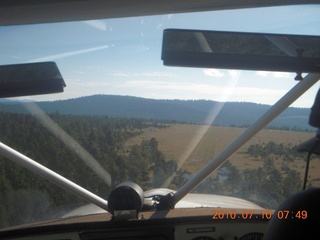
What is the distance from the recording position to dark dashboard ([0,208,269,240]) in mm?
3328

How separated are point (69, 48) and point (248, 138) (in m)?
1.68

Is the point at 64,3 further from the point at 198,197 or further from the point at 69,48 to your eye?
the point at 198,197

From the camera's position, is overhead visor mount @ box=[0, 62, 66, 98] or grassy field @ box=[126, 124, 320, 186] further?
grassy field @ box=[126, 124, 320, 186]

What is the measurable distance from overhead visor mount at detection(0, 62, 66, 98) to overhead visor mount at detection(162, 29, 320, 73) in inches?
30.4

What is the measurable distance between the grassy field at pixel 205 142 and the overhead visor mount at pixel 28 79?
3.46 feet

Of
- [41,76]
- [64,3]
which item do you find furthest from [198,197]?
[64,3]

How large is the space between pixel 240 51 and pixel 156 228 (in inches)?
68.7

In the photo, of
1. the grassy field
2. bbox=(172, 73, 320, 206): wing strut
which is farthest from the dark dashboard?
the grassy field

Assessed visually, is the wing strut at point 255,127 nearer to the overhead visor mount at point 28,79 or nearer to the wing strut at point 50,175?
the wing strut at point 50,175

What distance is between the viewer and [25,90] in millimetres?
2582

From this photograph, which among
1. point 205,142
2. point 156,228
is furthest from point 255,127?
point 156,228

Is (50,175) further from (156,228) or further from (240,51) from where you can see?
(240,51)

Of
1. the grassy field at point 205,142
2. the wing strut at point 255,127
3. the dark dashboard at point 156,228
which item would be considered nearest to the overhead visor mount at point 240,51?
the wing strut at point 255,127

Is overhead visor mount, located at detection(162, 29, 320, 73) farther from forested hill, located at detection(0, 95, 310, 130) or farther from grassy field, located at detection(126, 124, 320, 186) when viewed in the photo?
grassy field, located at detection(126, 124, 320, 186)
